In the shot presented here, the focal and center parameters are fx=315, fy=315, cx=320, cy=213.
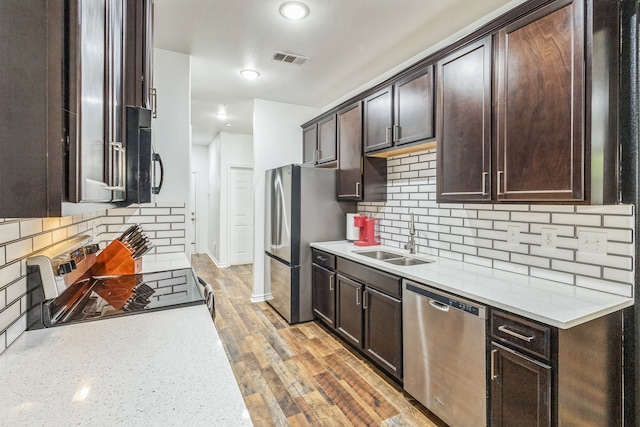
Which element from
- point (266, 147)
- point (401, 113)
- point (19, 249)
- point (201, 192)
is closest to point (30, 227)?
point (19, 249)

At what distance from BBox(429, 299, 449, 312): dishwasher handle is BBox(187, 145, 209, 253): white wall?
664 centimetres

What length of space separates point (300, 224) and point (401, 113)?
1.50 m

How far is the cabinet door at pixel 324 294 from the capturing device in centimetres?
305

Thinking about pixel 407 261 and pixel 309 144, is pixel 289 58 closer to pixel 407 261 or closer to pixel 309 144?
pixel 309 144

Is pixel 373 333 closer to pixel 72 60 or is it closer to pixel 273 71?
pixel 72 60

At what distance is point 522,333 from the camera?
1411 mm

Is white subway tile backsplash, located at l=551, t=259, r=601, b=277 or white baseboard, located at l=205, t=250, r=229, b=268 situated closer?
white subway tile backsplash, located at l=551, t=259, r=601, b=277

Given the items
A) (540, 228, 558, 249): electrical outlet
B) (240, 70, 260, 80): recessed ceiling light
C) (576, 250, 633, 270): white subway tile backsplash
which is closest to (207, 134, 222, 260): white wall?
(240, 70, 260, 80): recessed ceiling light

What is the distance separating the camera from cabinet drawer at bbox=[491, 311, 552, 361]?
133cm

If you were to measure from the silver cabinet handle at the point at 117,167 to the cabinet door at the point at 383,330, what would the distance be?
1856 mm

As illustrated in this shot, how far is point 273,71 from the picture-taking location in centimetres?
319

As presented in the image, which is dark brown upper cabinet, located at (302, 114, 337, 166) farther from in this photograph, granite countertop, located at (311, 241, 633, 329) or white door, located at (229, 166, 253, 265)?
white door, located at (229, 166, 253, 265)

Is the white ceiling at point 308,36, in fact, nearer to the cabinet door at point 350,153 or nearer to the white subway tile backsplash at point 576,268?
the cabinet door at point 350,153

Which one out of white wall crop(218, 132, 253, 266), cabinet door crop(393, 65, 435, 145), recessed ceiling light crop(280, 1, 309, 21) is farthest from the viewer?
white wall crop(218, 132, 253, 266)
